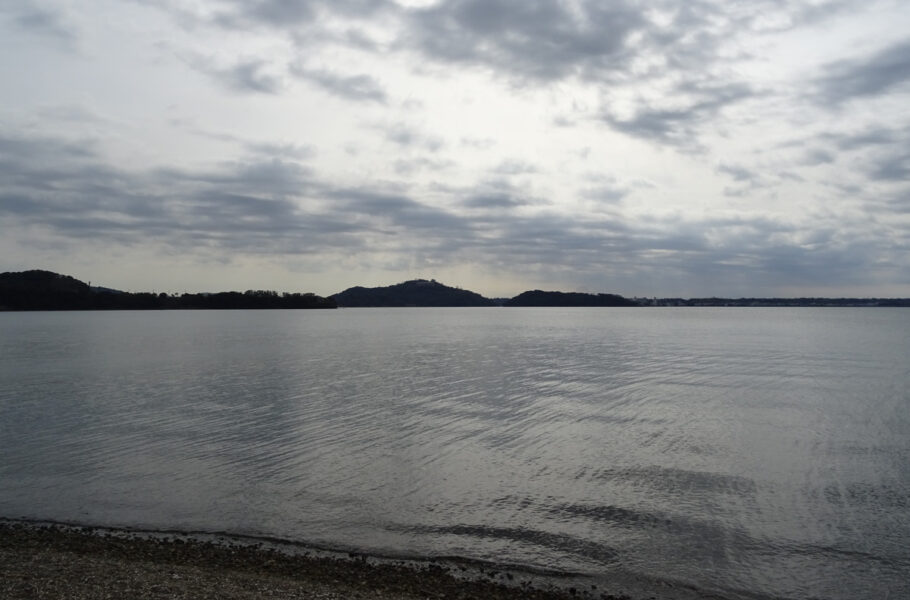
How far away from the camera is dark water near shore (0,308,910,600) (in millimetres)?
13359

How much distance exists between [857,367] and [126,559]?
53.9m

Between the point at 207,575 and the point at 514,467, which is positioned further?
the point at 514,467

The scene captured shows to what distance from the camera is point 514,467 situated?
1955 cm

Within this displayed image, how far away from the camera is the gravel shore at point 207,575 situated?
10.3 m

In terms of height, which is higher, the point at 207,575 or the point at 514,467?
the point at 207,575

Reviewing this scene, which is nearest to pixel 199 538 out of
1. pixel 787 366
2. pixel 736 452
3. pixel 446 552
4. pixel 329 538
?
pixel 329 538

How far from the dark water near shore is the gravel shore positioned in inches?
48.1

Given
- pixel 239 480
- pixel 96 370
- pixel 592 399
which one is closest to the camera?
pixel 239 480

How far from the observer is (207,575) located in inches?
440

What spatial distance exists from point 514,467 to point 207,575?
10.5m

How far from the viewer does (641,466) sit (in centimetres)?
1973

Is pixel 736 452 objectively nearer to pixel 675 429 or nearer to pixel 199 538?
pixel 675 429

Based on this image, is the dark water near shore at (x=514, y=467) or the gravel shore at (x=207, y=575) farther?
the dark water near shore at (x=514, y=467)

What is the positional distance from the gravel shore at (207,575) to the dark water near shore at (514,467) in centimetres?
122
